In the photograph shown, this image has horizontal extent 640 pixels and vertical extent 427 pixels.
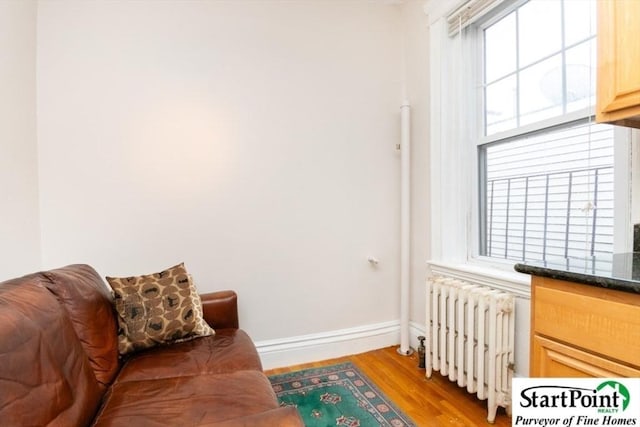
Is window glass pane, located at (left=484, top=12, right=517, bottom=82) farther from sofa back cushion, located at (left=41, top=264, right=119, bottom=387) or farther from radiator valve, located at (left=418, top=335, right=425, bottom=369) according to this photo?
sofa back cushion, located at (left=41, top=264, right=119, bottom=387)

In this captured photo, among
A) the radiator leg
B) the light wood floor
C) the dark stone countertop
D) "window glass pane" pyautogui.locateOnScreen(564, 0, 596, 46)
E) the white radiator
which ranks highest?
"window glass pane" pyautogui.locateOnScreen(564, 0, 596, 46)

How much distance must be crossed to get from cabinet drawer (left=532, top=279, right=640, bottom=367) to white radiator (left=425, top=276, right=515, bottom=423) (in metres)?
0.63

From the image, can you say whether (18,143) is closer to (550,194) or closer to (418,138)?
(418,138)

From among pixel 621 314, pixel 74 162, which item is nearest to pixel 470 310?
→ pixel 621 314

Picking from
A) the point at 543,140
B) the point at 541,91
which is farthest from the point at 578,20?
the point at 543,140

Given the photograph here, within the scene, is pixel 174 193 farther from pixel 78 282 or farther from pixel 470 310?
pixel 470 310

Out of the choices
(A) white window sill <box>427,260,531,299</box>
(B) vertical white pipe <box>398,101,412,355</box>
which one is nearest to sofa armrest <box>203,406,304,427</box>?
(A) white window sill <box>427,260,531,299</box>

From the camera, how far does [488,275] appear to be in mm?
1933

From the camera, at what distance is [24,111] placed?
1880mm

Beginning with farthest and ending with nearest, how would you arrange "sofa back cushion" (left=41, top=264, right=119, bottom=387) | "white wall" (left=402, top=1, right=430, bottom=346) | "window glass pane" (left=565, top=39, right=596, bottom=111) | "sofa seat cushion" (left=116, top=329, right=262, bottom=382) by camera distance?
1. "white wall" (left=402, top=1, right=430, bottom=346)
2. "window glass pane" (left=565, top=39, right=596, bottom=111)
3. "sofa seat cushion" (left=116, top=329, right=262, bottom=382)
4. "sofa back cushion" (left=41, top=264, right=119, bottom=387)

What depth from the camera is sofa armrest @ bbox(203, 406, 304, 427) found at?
993mm

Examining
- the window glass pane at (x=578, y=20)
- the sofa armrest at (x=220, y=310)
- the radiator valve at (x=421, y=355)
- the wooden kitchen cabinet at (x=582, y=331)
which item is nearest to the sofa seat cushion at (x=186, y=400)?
the sofa armrest at (x=220, y=310)

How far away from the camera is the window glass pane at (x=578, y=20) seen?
1621mm

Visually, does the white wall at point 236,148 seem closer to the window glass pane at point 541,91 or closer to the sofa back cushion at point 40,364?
the window glass pane at point 541,91
